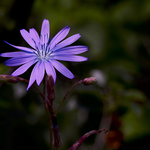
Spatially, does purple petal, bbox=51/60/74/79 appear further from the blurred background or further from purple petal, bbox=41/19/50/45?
the blurred background

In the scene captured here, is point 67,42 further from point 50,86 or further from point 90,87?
point 90,87

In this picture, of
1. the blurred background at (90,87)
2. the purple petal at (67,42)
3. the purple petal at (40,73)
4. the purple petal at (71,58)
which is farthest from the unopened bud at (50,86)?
the blurred background at (90,87)

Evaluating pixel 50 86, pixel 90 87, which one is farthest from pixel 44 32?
pixel 90 87

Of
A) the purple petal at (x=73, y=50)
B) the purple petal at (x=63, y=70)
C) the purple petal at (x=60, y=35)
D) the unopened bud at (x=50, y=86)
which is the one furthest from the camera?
the purple petal at (x=60, y=35)

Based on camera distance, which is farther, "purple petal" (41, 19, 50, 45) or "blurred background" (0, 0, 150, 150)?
"blurred background" (0, 0, 150, 150)

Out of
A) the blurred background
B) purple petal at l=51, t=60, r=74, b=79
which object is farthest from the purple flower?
the blurred background

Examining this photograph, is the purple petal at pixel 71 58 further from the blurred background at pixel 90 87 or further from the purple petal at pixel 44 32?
the blurred background at pixel 90 87

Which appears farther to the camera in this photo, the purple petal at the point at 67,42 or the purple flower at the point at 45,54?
the purple petal at the point at 67,42
